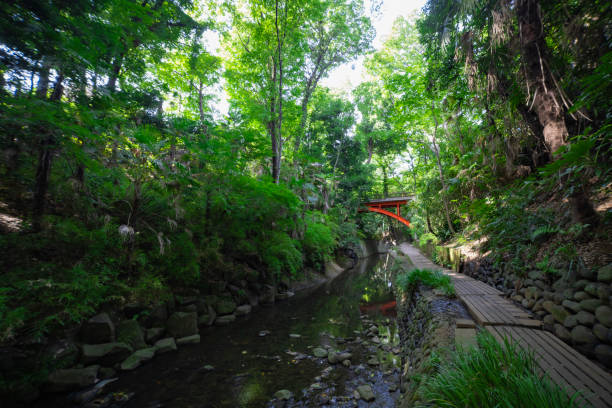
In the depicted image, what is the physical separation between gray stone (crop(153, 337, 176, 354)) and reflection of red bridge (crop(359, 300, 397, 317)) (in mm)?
6636

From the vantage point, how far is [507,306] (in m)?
4.37

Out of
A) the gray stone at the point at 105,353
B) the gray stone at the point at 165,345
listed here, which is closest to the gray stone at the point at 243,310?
the gray stone at the point at 165,345

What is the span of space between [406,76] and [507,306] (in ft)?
36.2

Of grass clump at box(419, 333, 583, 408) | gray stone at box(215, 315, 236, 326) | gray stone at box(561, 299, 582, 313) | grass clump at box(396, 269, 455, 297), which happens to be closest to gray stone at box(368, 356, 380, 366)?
grass clump at box(396, 269, 455, 297)

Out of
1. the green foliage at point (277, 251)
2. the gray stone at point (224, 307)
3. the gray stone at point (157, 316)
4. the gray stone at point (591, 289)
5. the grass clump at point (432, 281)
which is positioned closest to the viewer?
the gray stone at point (591, 289)

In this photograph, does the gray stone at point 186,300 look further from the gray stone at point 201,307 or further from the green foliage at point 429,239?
the green foliage at point 429,239

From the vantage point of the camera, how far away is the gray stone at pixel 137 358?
15.2 ft

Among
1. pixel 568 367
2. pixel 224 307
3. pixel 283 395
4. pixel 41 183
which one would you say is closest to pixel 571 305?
pixel 568 367

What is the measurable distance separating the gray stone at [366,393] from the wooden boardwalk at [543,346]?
7.30 feet

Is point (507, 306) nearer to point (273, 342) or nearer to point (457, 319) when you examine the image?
point (457, 319)

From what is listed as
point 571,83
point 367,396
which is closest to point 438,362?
point 367,396

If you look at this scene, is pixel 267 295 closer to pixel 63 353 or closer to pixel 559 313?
pixel 63 353

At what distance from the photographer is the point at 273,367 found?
4.97 metres

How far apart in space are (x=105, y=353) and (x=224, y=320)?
10.9 feet
